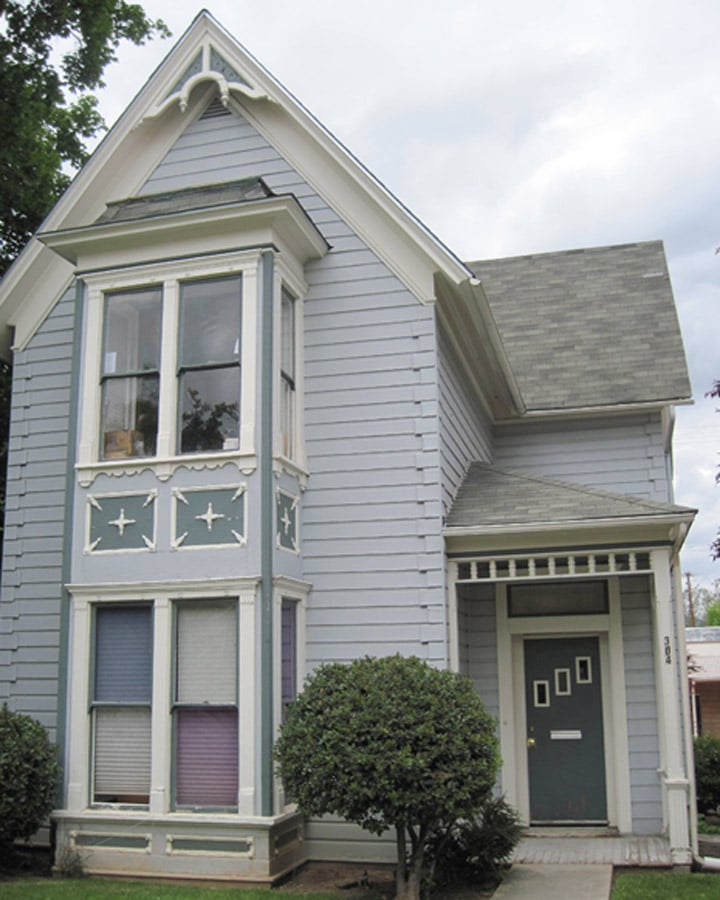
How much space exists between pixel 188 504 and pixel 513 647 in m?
4.90

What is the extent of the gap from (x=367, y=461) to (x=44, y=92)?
318 inches

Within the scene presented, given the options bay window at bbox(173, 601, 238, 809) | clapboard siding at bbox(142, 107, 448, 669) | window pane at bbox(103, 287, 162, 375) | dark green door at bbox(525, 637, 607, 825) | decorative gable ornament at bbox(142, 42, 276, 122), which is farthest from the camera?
dark green door at bbox(525, 637, 607, 825)

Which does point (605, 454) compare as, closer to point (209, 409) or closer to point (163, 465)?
point (209, 409)

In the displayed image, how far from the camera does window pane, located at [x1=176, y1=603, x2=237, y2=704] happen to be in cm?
970

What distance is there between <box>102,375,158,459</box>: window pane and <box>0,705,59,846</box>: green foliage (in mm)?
2858

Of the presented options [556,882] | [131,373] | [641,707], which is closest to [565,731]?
[641,707]

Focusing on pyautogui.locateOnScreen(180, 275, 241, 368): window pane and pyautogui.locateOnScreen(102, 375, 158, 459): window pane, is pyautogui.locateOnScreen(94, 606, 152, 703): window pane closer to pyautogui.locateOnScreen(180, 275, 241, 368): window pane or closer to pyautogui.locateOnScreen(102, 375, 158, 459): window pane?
pyautogui.locateOnScreen(102, 375, 158, 459): window pane

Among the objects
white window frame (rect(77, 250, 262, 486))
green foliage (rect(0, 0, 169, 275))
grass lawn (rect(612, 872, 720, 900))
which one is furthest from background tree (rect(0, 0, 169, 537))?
grass lawn (rect(612, 872, 720, 900))

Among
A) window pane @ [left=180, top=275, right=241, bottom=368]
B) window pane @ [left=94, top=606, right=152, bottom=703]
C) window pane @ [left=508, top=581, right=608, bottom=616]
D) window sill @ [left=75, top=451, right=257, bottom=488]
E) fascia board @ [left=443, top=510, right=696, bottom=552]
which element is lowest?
window pane @ [left=94, top=606, right=152, bottom=703]

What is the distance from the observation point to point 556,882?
9.09 meters

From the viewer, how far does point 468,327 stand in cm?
1187

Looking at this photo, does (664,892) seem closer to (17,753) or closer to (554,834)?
(554,834)

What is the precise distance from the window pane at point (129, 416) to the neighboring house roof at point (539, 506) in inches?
131

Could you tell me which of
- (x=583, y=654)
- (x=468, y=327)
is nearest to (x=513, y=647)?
(x=583, y=654)
